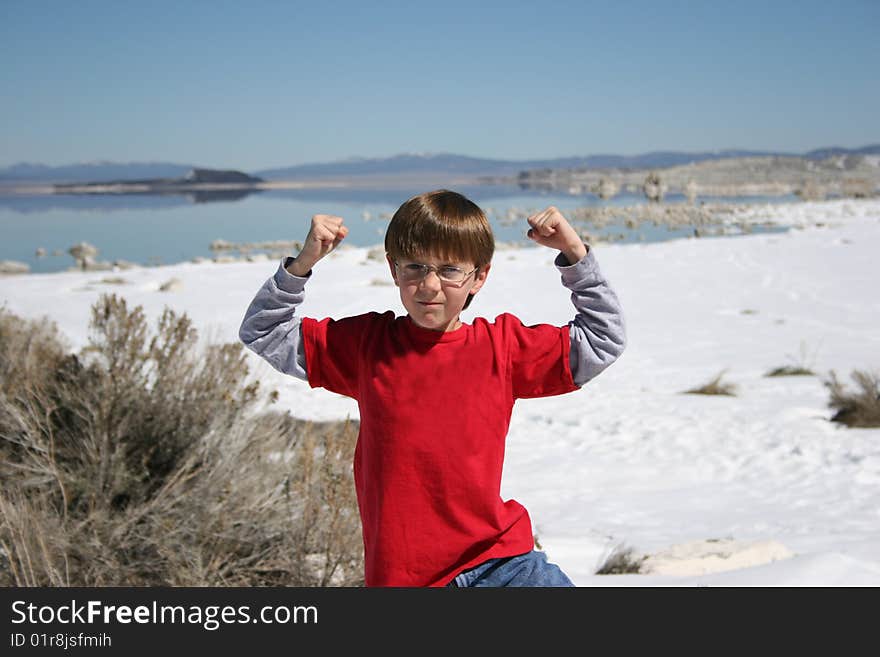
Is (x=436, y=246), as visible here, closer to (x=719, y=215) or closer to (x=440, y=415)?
(x=440, y=415)

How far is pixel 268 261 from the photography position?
2259 cm

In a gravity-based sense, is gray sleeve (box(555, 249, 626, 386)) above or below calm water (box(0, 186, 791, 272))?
above

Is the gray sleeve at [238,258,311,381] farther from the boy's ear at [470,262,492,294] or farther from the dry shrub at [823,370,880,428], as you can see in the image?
the dry shrub at [823,370,880,428]

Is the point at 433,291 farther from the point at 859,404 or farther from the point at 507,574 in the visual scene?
the point at 859,404

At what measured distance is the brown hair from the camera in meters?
1.77

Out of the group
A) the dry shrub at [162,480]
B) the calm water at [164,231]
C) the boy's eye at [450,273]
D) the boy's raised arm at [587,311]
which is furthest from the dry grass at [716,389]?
the calm water at [164,231]

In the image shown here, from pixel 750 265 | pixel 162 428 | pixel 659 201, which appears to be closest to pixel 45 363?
pixel 162 428

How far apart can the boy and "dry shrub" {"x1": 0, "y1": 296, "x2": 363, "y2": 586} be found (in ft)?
3.85

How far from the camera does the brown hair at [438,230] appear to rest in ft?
5.80

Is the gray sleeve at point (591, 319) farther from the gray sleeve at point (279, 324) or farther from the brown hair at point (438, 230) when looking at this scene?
the gray sleeve at point (279, 324)

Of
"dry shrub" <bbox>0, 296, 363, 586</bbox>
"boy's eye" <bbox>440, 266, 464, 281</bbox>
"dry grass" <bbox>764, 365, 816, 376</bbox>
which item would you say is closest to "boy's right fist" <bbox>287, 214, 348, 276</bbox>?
"boy's eye" <bbox>440, 266, 464, 281</bbox>

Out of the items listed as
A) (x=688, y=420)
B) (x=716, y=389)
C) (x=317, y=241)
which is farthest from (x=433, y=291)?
(x=716, y=389)

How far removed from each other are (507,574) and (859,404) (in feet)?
21.3

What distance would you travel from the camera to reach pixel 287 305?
187cm
